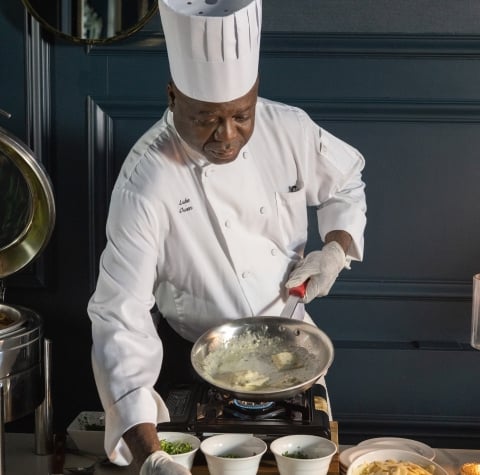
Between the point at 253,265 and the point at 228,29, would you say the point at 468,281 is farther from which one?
the point at 228,29

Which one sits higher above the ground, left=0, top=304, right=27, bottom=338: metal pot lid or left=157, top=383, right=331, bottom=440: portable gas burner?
left=0, top=304, right=27, bottom=338: metal pot lid

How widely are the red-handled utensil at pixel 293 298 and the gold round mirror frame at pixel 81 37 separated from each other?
86cm

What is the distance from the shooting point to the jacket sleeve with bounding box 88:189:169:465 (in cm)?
171

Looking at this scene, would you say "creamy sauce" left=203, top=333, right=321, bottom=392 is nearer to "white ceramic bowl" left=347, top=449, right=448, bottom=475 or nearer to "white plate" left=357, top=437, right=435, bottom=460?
"white ceramic bowl" left=347, top=449, right=448, bottom=475

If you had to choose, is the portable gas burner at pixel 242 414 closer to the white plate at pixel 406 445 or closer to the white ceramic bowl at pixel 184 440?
the white ceramic bowl at pixel 184 440

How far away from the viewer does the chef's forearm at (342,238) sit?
2191 mm

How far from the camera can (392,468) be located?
1.73 m

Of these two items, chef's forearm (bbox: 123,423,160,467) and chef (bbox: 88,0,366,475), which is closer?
chef's forearm (bbox: 123,423,160,467)


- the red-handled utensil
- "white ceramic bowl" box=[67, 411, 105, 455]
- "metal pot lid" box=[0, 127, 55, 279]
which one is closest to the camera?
the red-handled utensil

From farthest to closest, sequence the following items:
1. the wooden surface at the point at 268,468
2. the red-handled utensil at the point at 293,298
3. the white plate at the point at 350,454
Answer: the red-handled utensil at the point at 293,298 → the white plate at the point at 350,454 → the wooden surface at the point at 268,468

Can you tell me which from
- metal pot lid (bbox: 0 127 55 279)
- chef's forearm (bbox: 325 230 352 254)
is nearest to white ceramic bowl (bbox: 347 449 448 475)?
chef's forearm (bbox: 325 230 352 254)

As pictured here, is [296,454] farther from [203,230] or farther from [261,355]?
[203,230]

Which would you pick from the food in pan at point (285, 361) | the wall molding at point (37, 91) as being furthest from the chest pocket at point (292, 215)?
the wall molding at point (37, 91)

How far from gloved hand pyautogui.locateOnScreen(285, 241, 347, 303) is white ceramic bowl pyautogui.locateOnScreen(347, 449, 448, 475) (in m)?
0.43
